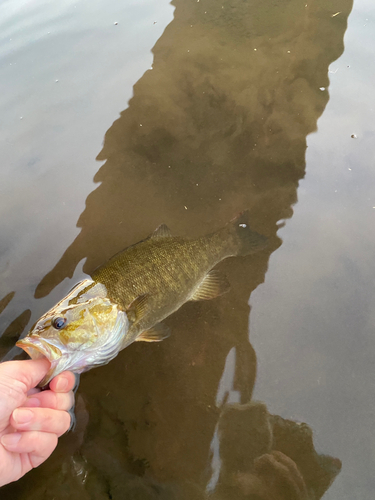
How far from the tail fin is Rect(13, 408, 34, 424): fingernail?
6.33 feet

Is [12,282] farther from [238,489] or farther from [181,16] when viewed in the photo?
[181,16]

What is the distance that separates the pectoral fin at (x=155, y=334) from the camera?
252 centimetres

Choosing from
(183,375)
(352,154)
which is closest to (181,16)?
(352,154)

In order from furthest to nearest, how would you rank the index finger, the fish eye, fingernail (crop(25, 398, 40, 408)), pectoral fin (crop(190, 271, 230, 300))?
pectoral fin (crop(190, 271, 230, 300))
the fish eye
the index finger
fingernail (crop(25, 398, 40, 408))

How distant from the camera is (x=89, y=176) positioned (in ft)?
11.2

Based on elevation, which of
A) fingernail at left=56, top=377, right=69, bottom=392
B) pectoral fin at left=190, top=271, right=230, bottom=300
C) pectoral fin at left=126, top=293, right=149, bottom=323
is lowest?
pectoral fin at left=190, top=271, right=230, bottom=300

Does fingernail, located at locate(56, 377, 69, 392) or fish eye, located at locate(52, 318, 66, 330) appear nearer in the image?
fingernail, located at locate(56, 377, 69, 392)

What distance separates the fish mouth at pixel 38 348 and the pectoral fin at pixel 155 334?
0.68 m

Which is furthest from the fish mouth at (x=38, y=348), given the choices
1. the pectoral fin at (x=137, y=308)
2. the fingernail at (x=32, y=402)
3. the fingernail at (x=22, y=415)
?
the pectoral fin at (x=137, y=308)

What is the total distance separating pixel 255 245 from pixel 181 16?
12.2 feet

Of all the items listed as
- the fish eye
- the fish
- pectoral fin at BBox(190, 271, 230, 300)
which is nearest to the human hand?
the fish

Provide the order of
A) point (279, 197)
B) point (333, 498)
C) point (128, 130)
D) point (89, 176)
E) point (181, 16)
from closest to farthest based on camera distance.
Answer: point (333, 498) → point (279, 197) → point (89, 176) → point (128, 130) → point (181, 16)

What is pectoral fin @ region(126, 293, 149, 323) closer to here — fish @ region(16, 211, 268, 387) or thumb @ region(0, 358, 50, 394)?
fish @ region(16, 211, 268, 387)

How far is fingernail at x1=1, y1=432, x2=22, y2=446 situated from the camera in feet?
5.69
